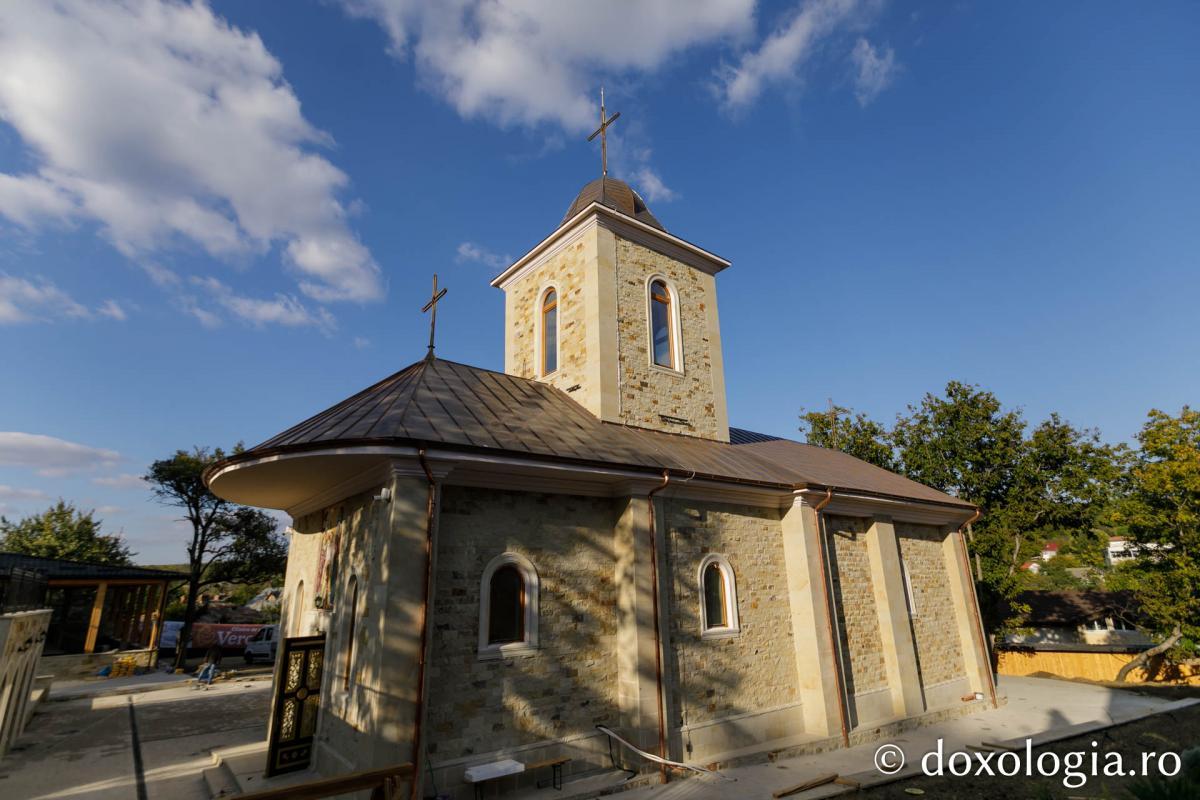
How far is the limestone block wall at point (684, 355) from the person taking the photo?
1228cm

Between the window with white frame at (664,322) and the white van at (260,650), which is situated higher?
the window with white frame at (664,322)

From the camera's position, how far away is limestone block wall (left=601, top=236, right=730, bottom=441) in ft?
40.3

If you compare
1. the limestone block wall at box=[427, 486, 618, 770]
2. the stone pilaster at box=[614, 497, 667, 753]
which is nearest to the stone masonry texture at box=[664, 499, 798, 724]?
the stone pilaster at box=[614, 497, 667, 753]

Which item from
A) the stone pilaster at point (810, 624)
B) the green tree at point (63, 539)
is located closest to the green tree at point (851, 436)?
the stone pilaster at point (810, 624)

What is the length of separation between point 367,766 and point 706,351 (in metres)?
10.3

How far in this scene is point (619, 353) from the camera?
39.8 ft

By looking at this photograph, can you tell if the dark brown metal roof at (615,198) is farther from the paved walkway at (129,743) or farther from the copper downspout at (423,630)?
the paved walkway at (129,743)

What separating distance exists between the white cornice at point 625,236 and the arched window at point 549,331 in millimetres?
1047

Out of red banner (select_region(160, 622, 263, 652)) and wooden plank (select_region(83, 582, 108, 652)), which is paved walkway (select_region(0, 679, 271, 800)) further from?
red banner (select_region(160, 622, 263, 652))

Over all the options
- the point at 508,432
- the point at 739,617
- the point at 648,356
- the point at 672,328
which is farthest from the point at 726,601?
the point at 672,328

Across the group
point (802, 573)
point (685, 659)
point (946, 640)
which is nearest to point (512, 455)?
point (685, 659)

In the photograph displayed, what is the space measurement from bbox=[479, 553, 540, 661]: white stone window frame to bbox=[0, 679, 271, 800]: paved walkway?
4.60 metres

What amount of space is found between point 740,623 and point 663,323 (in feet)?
21.5

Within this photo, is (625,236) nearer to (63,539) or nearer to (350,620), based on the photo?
(350,620)
